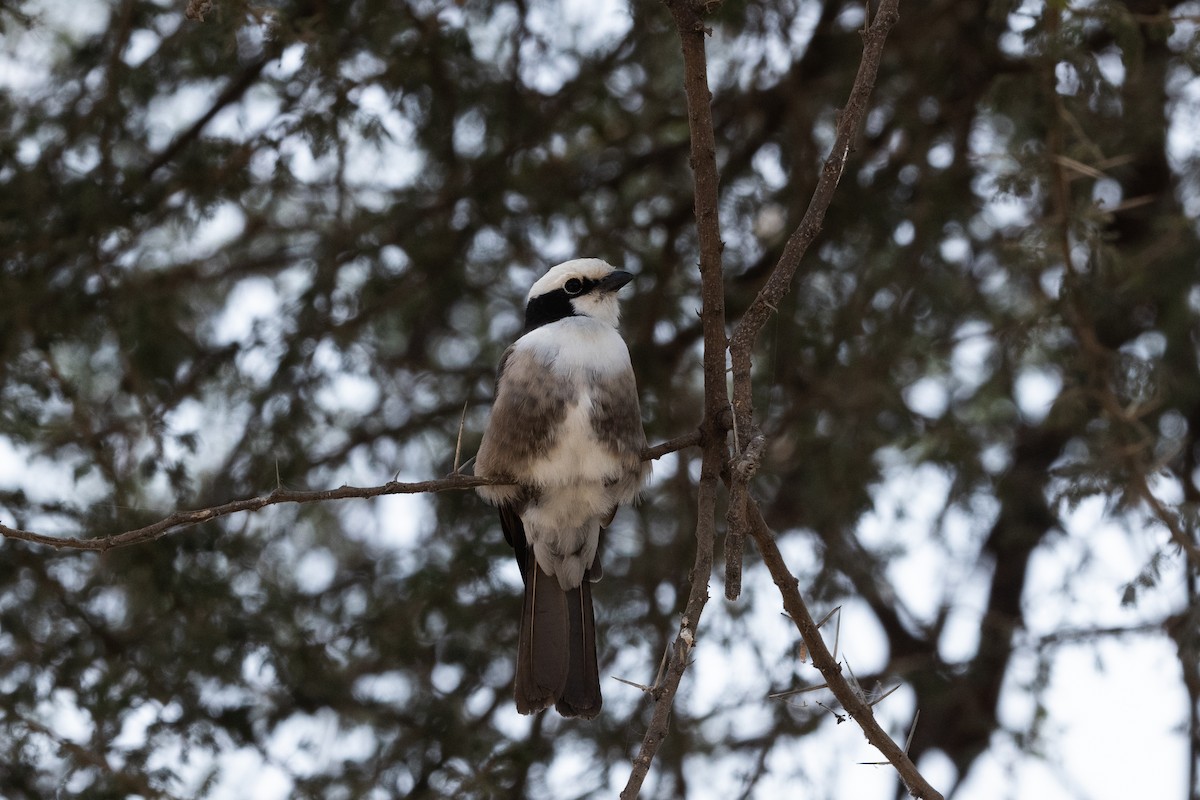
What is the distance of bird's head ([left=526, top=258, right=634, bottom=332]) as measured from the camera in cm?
449

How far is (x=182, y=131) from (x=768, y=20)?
2281mm

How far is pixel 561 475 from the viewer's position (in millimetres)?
4043

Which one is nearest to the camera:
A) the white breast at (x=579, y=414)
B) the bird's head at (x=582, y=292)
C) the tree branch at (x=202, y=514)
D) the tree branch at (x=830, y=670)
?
the tree branch at (x=202, y=514)

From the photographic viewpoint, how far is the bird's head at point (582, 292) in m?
4.49

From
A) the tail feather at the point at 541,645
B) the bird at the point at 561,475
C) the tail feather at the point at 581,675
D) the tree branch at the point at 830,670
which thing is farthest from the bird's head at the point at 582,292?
the tree branch at the point at 830,670

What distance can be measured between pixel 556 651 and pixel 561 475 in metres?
0.52

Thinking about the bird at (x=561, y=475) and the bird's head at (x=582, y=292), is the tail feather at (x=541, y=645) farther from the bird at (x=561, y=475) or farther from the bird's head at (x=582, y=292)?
the bird's head at (x=582, y=292)

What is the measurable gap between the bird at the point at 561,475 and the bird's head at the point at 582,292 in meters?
0.09

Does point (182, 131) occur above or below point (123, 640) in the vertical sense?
above

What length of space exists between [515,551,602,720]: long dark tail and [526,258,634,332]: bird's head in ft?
2.61

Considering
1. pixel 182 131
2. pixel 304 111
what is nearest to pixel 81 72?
pixel 182 131

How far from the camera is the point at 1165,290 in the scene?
5172 mm

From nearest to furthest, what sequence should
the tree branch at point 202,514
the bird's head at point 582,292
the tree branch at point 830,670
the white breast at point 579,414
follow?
the tree branch at point 202,514, the tree branch at point 830,670, the white breast at point 579,414, the bird's head at point 582,292

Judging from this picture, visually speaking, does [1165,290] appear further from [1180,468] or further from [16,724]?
[16,724]
